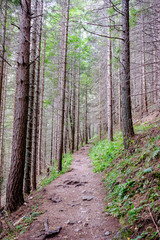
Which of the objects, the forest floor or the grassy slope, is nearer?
the grassy slope

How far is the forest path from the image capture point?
135 inches

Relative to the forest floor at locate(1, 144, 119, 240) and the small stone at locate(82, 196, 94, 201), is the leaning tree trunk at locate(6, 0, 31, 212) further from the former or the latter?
the small stone at locate(82, 196, 94, 201)

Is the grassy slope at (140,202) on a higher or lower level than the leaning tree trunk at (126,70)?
lower

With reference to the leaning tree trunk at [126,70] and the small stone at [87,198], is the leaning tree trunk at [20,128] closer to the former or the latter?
the small stone at [87,198]

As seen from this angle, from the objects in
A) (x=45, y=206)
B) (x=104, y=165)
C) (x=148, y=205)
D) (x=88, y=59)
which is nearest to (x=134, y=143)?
(x=104, y=165)

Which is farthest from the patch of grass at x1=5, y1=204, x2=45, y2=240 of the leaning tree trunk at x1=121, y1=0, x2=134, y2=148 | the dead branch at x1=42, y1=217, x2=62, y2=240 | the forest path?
the leaning tree trunk at x1=121, y1=0, x2=134, y2=148

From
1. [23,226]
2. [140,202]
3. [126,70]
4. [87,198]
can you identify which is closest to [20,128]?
[23,226]

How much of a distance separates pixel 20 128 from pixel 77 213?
3.22m

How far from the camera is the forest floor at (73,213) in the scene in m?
3.43

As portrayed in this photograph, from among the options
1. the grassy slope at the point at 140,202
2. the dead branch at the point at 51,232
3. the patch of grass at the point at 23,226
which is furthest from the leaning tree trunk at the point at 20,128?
the grassy slope at the point at 140,202

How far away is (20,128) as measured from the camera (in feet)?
17.4

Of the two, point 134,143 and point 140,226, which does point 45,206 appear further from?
point 134,143

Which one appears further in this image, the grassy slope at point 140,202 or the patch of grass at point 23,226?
the patch of grass at point 23,226

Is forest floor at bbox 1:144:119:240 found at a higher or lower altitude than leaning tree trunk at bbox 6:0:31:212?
lower
